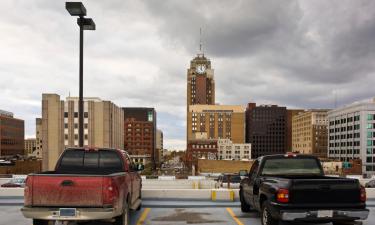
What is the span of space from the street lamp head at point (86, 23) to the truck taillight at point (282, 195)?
11.8 meters

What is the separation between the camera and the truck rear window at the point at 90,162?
979 cm

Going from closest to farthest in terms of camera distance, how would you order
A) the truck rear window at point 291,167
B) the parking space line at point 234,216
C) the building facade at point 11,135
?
the truck rear window at point 291,167
the parking space line at point 234,216
the building facade at point 11,135

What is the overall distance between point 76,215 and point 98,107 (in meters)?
105

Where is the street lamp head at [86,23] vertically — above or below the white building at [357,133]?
above

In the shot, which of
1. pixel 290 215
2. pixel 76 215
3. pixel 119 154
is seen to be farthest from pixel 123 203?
pixel 290 215

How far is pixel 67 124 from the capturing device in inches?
4205

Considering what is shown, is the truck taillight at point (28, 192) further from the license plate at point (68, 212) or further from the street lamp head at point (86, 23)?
the street lamp head at point (86, 23)

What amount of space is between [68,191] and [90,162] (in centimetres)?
253

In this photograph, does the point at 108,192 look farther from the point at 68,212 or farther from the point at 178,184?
the point at 178,184

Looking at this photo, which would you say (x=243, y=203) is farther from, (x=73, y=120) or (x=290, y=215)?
(x=73, y=120)

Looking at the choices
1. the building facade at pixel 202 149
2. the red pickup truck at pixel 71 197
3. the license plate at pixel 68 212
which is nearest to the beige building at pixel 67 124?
the building facade at pixel 202 149

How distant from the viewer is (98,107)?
109 m

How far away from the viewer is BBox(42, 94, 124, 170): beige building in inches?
4149

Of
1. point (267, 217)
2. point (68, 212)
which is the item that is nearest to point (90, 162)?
point (68, 212)
